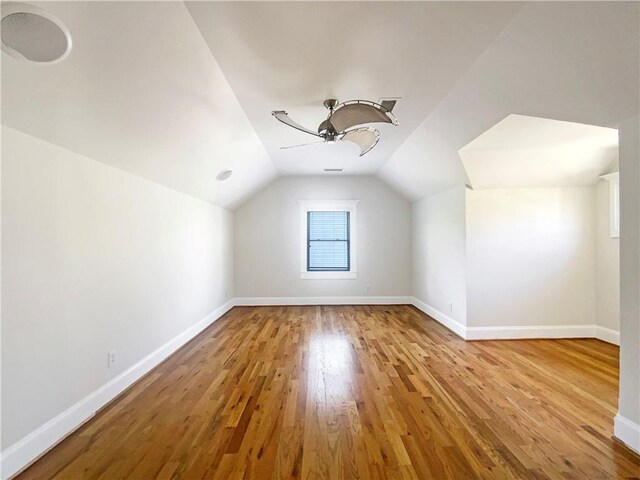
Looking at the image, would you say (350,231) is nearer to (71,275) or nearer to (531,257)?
(531,257)

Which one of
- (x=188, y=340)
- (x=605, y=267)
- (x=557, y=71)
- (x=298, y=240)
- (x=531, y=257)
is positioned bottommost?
(x=188, y=340)

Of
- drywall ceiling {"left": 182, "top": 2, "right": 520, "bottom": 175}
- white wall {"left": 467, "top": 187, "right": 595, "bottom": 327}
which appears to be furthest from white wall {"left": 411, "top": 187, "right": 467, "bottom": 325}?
drywall ceiling {"left": 182, "top": 2, "right": 520, "bottom": 175}

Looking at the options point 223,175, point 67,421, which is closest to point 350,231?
point 223,175

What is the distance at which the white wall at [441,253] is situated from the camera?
162 inches

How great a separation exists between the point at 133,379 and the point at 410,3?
11.7ft

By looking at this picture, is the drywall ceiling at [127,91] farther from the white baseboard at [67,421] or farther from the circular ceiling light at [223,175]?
the white baseboard at [67,421]

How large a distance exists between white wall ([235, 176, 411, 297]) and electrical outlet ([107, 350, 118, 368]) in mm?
3580

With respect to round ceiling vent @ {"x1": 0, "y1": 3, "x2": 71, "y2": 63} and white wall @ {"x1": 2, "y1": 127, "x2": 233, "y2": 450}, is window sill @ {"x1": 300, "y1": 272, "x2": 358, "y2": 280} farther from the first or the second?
round ceiling vent @ {"x1": 0, "y1": 3, "x2": 71, "y2": 63}

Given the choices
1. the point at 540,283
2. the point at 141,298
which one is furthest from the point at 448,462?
the point at 540,283

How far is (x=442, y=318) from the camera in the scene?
4711 mm

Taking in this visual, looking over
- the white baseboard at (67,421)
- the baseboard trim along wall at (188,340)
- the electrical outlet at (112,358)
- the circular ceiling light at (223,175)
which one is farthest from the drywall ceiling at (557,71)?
the white baseboard at (67,421)

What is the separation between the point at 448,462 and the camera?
174 cm

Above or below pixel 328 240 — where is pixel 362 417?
below

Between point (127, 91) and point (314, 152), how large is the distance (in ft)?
9.18
